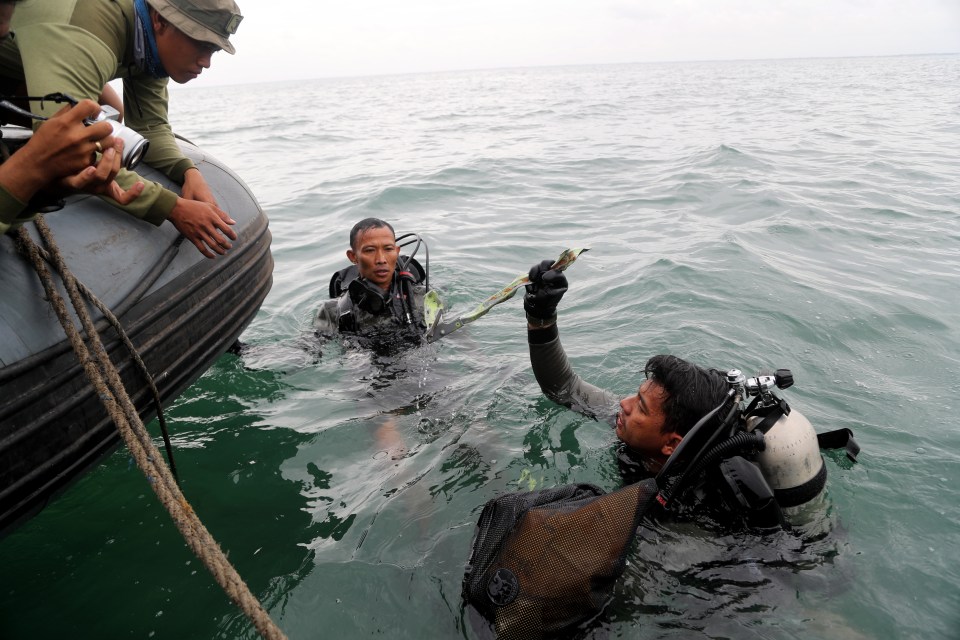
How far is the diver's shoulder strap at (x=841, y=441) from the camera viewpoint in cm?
260

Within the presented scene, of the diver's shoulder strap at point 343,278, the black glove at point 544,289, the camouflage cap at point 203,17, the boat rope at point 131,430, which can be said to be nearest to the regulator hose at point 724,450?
the black glove at point 544,289

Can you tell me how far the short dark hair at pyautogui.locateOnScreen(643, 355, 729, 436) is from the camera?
260 cm

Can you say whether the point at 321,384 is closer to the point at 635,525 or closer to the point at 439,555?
the point at 439,555

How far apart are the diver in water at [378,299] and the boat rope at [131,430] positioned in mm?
→ 2160

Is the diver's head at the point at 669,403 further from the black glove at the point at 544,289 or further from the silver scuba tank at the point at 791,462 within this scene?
the black glove at the point at 544,289

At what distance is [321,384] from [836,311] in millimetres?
4173

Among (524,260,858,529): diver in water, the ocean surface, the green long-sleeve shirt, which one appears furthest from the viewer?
the ocean surface

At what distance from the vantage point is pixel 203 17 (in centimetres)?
265

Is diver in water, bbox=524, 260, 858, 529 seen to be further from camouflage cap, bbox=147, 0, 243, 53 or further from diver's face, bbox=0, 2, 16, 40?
diver's face, bbox=0, 2, 16, 40

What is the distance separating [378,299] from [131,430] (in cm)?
237

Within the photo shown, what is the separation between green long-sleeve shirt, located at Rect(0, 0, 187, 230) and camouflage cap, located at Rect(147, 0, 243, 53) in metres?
0.16

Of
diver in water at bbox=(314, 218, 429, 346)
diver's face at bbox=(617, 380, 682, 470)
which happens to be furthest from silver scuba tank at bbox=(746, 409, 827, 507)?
diver in water at bbox=(314, 218, 429, 346)

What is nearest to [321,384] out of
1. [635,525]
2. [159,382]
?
[159,382]

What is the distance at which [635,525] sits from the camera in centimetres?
216
